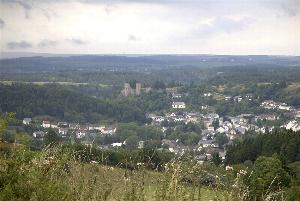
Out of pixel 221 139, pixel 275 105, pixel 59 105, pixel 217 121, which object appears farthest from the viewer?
pixel 275 105

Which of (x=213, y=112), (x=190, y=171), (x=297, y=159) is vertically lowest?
(x=213, y=112)

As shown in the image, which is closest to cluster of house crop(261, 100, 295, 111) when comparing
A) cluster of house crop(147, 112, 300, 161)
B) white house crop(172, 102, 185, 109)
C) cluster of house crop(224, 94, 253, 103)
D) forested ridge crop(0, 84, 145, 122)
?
cluster of house crop(224, 94, 253, 103)

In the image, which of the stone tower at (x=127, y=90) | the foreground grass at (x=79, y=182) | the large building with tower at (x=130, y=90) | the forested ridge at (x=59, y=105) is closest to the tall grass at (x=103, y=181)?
the foreground grass at (x=79, y=182)

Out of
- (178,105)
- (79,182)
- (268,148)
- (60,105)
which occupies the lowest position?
(178,105)

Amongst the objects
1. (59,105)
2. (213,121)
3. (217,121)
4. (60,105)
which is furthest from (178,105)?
(59,105)

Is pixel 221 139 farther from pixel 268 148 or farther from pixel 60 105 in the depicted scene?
pixel 60 105

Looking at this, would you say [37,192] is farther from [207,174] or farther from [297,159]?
[297,159]

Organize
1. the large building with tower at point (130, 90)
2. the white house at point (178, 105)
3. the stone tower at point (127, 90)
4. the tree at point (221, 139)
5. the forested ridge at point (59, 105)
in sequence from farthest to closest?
the large building with tower at point (130, 90), the stone tower at point (127, 90), the white house at point (178, 105), the forested ridge at point (59, 105), the tree at point (221, 139)

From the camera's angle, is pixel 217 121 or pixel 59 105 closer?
pixel 59 105

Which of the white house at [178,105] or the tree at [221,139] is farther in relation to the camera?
the white house at [178,105]

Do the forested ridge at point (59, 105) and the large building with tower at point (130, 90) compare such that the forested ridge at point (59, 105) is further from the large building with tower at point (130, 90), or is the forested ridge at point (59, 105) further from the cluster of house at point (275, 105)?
the cluster of house at point (275, 105)

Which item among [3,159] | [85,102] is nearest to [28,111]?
[85,102]
